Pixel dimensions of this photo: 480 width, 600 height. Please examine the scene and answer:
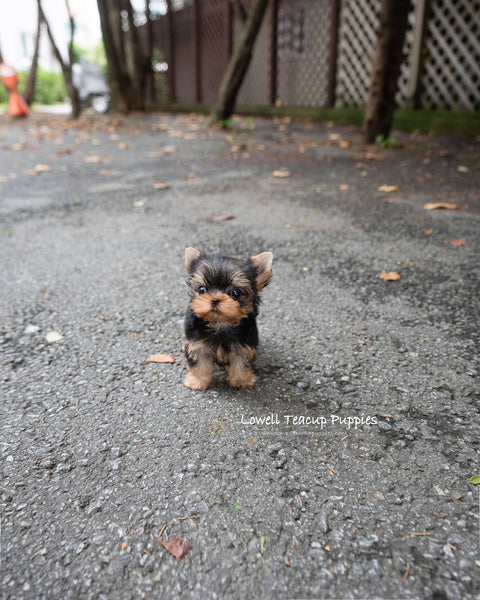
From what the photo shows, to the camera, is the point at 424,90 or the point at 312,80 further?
the point at 312,80

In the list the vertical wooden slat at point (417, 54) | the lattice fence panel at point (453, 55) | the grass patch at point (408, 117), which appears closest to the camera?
the grass patch at point (408, 117)

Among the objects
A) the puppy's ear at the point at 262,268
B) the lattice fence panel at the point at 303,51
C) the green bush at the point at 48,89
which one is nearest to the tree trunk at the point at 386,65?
the lattice fence panel at the point at 303,51

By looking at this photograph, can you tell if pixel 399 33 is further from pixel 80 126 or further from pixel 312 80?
pixel 80 126

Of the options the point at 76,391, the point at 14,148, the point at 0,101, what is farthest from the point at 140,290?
the point at 0,101

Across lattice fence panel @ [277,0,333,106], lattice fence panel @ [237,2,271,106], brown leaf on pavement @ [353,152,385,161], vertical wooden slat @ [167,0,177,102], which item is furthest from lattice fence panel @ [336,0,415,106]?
vertical wooden slat @ [167,0,177,102]

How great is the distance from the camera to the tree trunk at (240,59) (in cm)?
926

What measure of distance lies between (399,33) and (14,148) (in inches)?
302

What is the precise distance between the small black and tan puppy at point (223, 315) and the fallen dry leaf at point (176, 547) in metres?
0.93

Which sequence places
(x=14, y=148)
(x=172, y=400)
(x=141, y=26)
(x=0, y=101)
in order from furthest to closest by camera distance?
(x=0, y=101) → (x=141, y=26) → (x=14, y=148) → (x=172, y=400)

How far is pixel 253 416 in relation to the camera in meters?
2.36

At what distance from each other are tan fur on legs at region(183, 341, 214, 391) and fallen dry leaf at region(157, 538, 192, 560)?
0.93 m

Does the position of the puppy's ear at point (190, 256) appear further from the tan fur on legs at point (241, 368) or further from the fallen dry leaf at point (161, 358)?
the fallen dry leaf at point (161, 358)

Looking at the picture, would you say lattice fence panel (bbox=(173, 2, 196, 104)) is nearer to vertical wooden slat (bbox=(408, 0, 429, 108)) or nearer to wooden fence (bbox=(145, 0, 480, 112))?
wooden fence (bbox=(145, 0, 480, 112))

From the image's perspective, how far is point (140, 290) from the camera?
368cm
